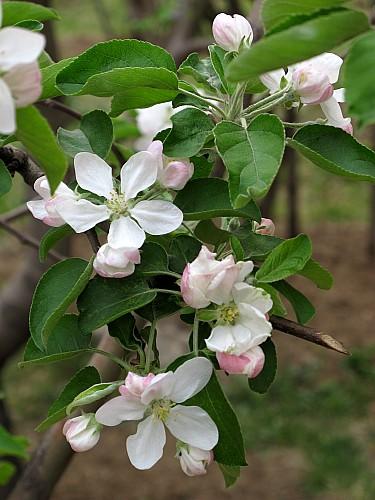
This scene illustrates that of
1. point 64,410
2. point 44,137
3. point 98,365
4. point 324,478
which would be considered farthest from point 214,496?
point 44,137

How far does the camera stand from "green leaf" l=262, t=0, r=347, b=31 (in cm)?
70

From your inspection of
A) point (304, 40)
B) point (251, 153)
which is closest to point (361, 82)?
point (304, 40)

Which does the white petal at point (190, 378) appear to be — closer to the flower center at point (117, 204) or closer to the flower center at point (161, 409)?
the flower center at point (161, 409)

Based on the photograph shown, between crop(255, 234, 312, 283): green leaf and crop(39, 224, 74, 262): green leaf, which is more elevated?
crop(255, 234, 312, 283): green leaf

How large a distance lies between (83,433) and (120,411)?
77 millimetres

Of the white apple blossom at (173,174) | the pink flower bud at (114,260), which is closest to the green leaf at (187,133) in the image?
the white apple blossom at (173,174)

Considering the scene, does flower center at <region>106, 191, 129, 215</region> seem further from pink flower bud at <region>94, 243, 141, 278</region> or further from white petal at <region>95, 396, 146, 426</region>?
white petal at <region>95, 396, 146, 426</region>

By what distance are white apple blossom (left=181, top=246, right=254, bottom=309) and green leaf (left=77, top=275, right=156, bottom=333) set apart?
0.07 m

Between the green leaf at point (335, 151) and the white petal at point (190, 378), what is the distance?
23 cm

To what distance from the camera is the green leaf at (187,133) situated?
91cm

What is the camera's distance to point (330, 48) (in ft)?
2.15

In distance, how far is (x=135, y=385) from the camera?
2.66ft

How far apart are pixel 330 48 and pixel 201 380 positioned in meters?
0.35

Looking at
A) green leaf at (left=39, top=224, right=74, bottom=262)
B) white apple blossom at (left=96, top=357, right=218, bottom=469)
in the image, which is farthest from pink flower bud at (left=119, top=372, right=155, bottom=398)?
green leaf at (left=39, top=224, right=74, bottom=262)
